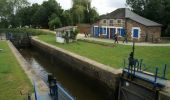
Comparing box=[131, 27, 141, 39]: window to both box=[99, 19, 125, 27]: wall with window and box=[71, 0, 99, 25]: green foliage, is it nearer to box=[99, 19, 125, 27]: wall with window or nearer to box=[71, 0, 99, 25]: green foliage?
box=[99, 19, 125, 27]: wall with window

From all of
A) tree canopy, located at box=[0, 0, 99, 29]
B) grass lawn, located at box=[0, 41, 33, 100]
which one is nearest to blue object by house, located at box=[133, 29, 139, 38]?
grass lawn, located at box=[0, 41, 33, 100]

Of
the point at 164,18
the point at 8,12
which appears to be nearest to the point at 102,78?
the point at 164,18

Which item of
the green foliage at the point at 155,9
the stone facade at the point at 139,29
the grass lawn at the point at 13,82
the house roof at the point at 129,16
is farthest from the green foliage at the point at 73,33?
the green foliage at the point at 155,9

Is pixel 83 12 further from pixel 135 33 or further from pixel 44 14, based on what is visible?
pixel 135 33

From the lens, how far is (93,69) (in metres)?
20.0

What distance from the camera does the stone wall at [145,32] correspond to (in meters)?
33.9

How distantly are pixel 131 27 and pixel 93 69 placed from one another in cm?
1636

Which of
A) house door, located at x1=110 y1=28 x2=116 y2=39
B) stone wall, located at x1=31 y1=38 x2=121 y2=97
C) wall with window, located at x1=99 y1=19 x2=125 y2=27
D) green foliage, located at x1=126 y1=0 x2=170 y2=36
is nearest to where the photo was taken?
stone wall, located at x1=31 y1=38 x2=121 y2=97

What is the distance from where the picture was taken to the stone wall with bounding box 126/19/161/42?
33.9 meters

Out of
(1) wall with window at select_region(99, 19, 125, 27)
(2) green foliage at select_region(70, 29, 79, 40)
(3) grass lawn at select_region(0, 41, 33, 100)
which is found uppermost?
(1) wall with window at select_region(99, 19, 125, 27)

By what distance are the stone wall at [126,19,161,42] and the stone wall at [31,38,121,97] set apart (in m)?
10.6

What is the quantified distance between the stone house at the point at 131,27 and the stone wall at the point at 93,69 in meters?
10.1

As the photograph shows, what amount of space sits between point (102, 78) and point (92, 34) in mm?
24537

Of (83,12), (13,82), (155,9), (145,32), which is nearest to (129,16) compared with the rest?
(145,32)
